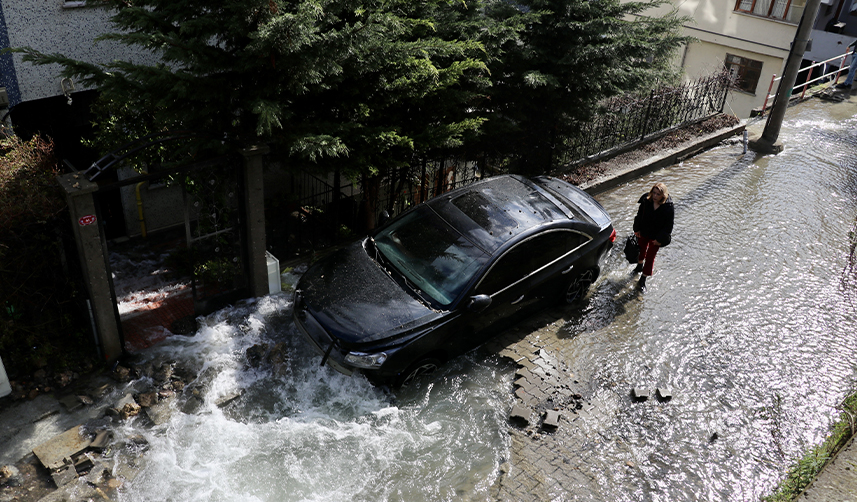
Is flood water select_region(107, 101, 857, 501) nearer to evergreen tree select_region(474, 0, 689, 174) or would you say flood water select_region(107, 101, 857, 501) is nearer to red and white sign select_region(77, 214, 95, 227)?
red and white sign select_region(77, 214, 95, 227)

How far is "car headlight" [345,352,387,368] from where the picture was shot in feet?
21.0

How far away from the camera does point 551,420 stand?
21.2ft

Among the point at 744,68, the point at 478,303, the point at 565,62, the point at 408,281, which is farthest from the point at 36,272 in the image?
the point at 744,68

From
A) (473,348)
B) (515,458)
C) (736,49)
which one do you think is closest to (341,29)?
(473,348)

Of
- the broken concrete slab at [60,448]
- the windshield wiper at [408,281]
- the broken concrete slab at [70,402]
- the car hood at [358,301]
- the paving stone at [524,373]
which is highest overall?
the windshield wiper at [408,281]

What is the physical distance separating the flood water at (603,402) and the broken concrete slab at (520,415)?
0.49ft

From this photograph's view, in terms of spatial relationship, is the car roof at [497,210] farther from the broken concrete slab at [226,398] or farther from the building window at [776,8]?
the building window at [776,8]

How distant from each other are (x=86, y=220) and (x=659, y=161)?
1067cm

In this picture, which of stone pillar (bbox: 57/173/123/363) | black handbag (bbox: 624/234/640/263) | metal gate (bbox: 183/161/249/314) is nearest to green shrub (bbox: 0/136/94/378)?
stone pillar (bbox: 57/173/123/363)

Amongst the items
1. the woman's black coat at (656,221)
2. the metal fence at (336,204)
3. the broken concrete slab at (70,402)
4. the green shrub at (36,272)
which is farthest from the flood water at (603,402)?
the metal fence at (336,204)

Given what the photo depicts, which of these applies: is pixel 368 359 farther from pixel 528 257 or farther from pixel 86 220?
pixel 86 220

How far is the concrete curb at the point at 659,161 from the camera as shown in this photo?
11750 mm

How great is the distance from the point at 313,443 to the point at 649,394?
3706mm

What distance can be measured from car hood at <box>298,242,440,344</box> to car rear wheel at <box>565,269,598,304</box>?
242 centimetres
